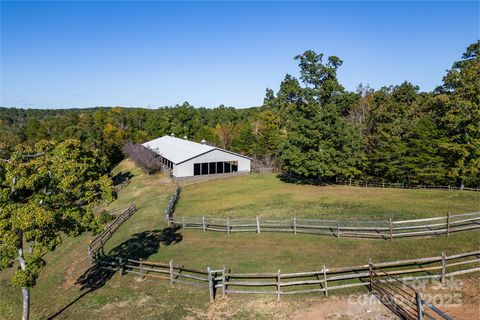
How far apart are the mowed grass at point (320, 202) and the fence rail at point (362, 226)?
1.97 meters

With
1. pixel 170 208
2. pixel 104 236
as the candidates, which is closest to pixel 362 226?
pixel 170 208

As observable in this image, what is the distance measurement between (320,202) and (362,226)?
8.13 m

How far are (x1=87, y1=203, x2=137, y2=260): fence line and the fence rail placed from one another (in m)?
5.57

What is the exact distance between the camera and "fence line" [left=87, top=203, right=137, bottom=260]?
24.3 m

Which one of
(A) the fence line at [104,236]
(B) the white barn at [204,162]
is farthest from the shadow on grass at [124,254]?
(B) the white barn at [204,162]

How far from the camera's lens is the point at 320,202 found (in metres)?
31.6

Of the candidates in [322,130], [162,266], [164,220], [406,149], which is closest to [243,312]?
[162,266]

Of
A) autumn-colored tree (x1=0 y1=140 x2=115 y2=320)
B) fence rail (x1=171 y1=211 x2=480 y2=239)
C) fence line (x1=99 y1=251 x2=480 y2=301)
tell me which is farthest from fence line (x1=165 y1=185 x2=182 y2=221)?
autumn-colored tree (x1=0 y1=140 x2=115 y2=320)

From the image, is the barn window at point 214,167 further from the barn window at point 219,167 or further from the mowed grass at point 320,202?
the mowed grass at point 320,202

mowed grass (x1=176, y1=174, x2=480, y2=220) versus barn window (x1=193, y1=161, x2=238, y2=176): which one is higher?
barn window (x1=193, y1=161, x2=238, y2=176)

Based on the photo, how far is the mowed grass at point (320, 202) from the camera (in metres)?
26.3

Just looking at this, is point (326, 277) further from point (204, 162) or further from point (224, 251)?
point (204, 162)

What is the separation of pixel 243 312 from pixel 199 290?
11.0ft

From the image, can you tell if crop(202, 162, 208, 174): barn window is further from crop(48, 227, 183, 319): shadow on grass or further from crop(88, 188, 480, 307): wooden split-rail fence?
crop(88, 188, 480, 307): wooden split-rail fence
